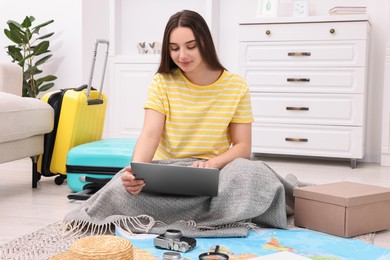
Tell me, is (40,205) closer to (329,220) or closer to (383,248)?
(329,220)

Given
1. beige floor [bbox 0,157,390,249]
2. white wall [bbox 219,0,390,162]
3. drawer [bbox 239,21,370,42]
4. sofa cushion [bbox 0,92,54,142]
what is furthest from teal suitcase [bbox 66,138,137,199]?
white wall [bbox 219,0,390,162]

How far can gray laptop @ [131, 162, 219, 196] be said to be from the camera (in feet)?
5.65

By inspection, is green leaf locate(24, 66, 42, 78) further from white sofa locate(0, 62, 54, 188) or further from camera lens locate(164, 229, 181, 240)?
camera lens locate(164, 229, 181, 240)

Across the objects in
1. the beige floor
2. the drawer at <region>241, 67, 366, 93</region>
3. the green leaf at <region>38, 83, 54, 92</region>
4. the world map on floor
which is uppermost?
the drawer at <region>241, 67, 366, 93</region>

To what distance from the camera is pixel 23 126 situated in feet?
→ 8.52

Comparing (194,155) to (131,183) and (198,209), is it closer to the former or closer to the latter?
(198,209)

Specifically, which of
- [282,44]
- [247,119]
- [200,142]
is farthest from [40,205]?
[282,44]

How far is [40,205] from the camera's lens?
2379mm

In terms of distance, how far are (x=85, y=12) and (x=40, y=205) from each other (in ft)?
7.57

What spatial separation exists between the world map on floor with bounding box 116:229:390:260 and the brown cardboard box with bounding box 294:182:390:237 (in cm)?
6

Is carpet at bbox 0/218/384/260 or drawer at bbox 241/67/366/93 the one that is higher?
drawer at bbox 241/67/366/93

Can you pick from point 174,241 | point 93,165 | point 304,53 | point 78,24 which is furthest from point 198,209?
point 78,24

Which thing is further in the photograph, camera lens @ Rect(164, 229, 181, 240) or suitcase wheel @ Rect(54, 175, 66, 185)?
suitcase wheel @ Rect(54, 175, 66, 185)

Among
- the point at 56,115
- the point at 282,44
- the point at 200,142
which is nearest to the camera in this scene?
the point at 200,142
